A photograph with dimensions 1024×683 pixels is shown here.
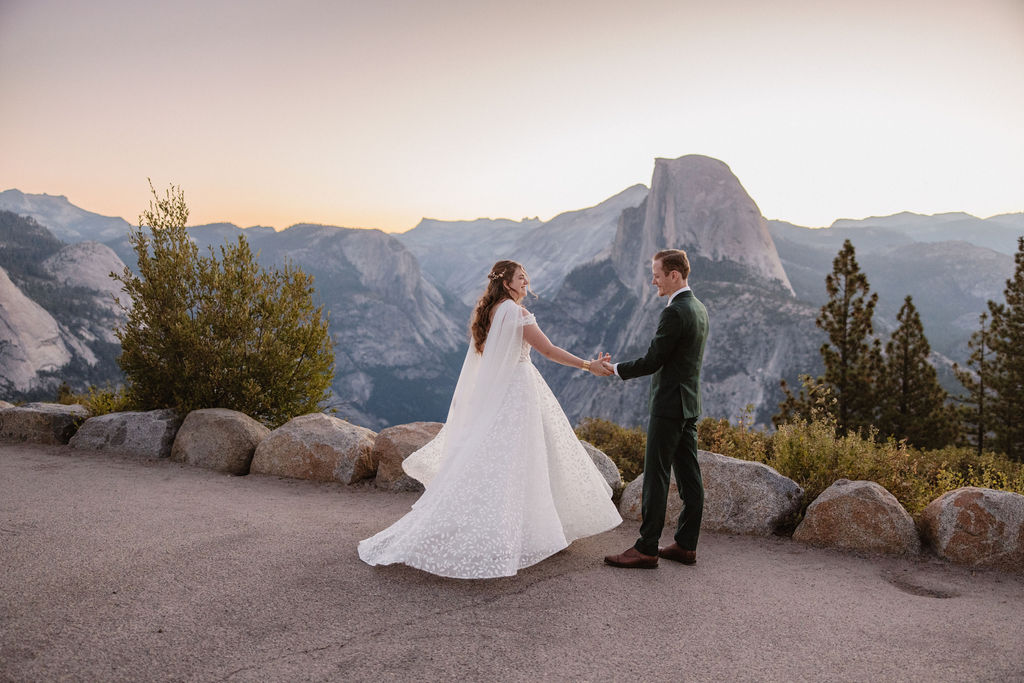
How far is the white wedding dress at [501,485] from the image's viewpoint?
4867 mm

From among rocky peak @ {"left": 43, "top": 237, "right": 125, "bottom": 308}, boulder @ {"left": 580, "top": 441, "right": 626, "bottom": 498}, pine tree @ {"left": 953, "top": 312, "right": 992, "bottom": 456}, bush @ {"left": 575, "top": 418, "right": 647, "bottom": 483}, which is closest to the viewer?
boulder @ {"left": 580, "top": 441, "right": 626, "bottom": 498}

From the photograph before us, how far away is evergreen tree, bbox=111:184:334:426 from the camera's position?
414 inches

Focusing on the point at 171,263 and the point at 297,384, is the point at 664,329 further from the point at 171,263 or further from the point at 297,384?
the point at 171,263

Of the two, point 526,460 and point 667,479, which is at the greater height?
point 526,460

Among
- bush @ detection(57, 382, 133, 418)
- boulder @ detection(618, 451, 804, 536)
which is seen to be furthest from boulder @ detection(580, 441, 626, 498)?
bush @ detection(57, 382, 133, 418)

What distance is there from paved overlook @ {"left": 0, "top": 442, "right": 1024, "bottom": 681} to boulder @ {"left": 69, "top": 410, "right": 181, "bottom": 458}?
3.08 metres

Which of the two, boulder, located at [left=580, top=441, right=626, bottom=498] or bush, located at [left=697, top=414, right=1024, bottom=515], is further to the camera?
boulder, located at [left=580, top=441, right=626, bottom=498]

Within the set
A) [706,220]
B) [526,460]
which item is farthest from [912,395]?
[706,220]

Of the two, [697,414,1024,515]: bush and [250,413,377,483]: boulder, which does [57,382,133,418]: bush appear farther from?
[697,414,1024,515]: bush

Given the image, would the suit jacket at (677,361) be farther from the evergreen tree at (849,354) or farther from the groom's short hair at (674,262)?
the evergreen tree at (849,354)

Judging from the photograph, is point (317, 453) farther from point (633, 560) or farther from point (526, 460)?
point (633, 560)

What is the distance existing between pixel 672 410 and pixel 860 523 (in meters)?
2.56

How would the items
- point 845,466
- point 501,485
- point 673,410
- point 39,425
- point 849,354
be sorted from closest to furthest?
point 501,485 → point 673,410 → point 845,466 → point 39,425 → point 849,354

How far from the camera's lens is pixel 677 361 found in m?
5.27
